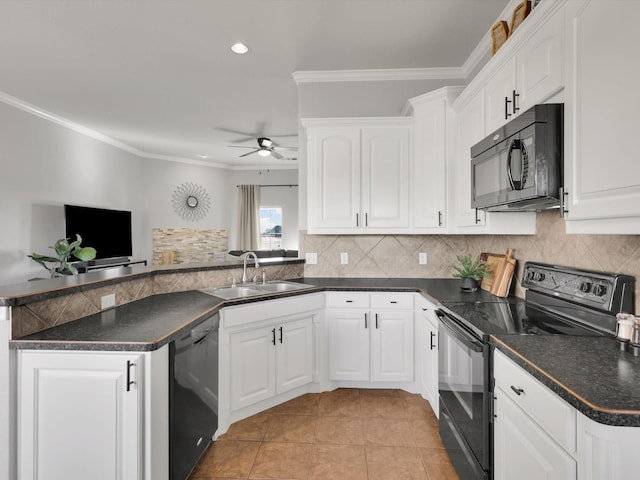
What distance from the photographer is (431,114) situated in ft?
8.87

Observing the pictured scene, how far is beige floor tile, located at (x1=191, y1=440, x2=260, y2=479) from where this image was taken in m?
1.84

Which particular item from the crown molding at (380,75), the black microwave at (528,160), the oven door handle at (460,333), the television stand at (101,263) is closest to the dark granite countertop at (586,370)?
the oven door handle at (460,333)

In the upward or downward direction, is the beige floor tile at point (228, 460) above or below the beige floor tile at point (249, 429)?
below

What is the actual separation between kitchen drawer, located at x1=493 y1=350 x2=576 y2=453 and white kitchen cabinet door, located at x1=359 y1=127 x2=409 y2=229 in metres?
1.67

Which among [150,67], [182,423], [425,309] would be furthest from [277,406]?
[150,67]

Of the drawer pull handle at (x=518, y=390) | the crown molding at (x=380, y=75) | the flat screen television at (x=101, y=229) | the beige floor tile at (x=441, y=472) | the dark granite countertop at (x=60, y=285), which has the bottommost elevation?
the beige floor tile at (x=441, y=472)

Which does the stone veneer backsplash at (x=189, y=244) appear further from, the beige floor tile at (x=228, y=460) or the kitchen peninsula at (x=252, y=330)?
the beige floor tile at (x=228, y=460)

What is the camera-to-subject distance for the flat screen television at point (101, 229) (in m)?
4.69

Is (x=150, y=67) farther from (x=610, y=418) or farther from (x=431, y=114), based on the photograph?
(x=610, y=418)

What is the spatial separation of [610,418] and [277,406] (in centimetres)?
217

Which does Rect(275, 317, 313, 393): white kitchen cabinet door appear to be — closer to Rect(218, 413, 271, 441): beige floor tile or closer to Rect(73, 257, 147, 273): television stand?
Rect(218, 413, 271, 441): beige floor tile

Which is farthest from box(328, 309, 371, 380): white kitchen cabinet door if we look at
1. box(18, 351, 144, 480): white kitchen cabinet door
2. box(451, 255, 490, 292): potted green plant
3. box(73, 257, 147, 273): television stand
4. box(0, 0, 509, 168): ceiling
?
box(73, 257, 147, 273): television stand

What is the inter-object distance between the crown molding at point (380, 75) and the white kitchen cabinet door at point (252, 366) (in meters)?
2.34

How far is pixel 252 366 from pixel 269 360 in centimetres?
14
